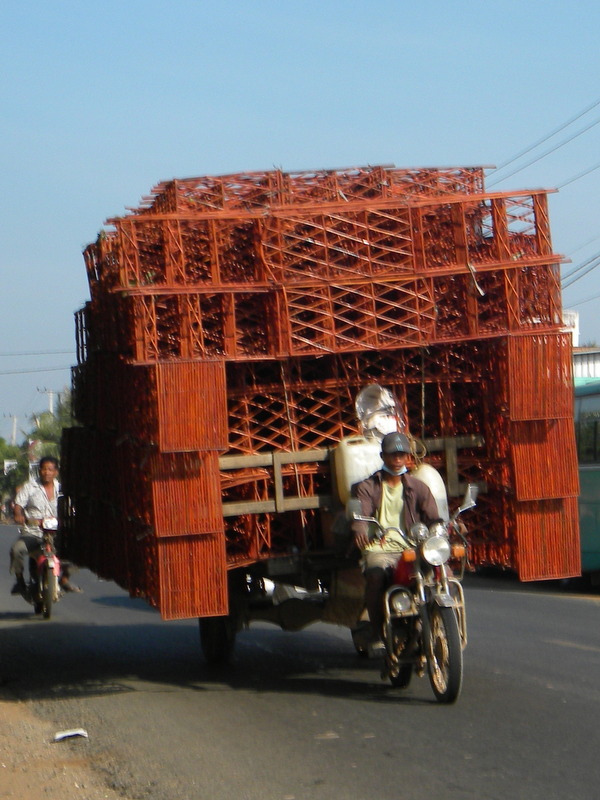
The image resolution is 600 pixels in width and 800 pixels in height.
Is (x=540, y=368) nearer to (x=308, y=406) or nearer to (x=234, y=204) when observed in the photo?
(x=308, y=406)

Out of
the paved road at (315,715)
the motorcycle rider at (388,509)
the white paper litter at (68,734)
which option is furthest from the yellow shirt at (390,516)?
the white paper litter at (68,734)

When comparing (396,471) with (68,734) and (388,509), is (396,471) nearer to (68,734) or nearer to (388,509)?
(388,509)

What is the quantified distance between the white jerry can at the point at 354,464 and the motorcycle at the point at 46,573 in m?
5.83

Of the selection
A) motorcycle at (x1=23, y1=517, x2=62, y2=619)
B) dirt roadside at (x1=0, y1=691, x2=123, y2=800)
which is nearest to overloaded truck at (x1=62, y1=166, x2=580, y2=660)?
dirt roadside at (x1=0, y1=691, x2=123, y2=800)

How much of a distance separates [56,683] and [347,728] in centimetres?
302

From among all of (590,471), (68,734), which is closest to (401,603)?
(68,734)

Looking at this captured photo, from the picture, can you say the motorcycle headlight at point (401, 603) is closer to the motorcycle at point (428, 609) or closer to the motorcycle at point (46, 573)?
the motorcycle at point (428, 609)

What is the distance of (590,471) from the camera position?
17094 mm

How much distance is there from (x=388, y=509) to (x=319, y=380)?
1078 millimetres

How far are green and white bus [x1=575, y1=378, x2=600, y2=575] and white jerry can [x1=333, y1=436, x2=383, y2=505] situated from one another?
385 inches

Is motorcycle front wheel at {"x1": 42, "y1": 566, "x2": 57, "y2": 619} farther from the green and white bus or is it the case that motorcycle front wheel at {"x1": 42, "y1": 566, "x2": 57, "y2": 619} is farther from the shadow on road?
the green and white bus

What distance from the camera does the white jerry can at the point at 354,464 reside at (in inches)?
303

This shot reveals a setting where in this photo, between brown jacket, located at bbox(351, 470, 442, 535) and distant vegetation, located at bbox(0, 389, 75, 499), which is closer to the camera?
brown jacket, located at bbox(351, 470, 442, 535)

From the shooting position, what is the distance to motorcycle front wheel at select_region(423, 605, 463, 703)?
6.98 m
